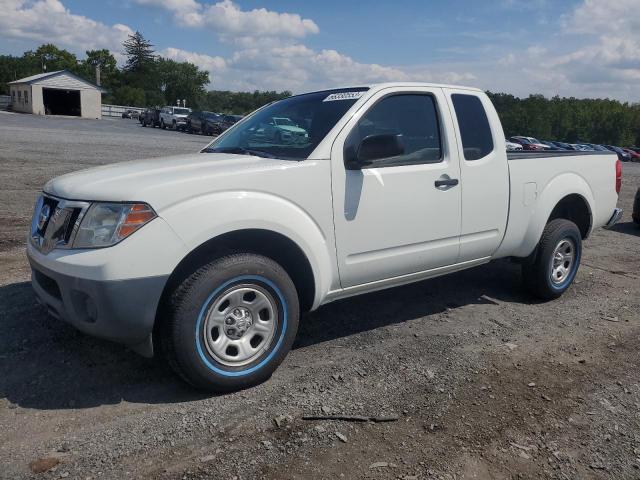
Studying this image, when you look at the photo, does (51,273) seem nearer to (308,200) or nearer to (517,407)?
(308,200)

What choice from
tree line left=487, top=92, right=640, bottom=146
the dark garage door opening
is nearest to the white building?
the dark garage door opening

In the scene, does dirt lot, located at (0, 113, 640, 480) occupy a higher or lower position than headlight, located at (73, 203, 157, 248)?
lower

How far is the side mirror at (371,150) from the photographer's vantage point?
12.5 feet

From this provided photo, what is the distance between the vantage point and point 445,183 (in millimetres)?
4426

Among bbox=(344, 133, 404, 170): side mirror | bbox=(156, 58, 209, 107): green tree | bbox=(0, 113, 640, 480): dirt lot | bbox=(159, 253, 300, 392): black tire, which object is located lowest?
bbox=(0, 113, 640, 480): dirt lot

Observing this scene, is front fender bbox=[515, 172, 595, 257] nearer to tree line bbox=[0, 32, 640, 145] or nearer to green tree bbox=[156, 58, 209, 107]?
tree line bbox=[0, 32, 640, 145]

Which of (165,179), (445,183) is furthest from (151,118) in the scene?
(165,179)

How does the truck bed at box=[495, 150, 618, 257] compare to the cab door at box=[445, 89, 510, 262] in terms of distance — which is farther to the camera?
the truck bed at box=[495, 150, 618, 257]

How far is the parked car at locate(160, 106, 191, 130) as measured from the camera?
43.8 m

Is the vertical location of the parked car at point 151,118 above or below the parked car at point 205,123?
above

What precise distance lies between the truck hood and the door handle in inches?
45.8

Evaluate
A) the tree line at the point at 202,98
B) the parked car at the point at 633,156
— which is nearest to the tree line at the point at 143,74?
the tree line at the point at 202,98

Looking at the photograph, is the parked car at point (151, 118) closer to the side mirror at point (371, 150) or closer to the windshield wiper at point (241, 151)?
the windshield wiper at point (241, 151)

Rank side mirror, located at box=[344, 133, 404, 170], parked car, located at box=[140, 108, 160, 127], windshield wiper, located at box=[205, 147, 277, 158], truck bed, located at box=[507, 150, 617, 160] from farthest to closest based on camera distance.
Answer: parked car, located at box=[140, 108, 160, 127]
truck bed, located at box=[507, 150, 617, 160]
windshield wiper, located at box=[205, 147, 277, 158]
side mirror, located at box=[344, 133, 404, 170]
